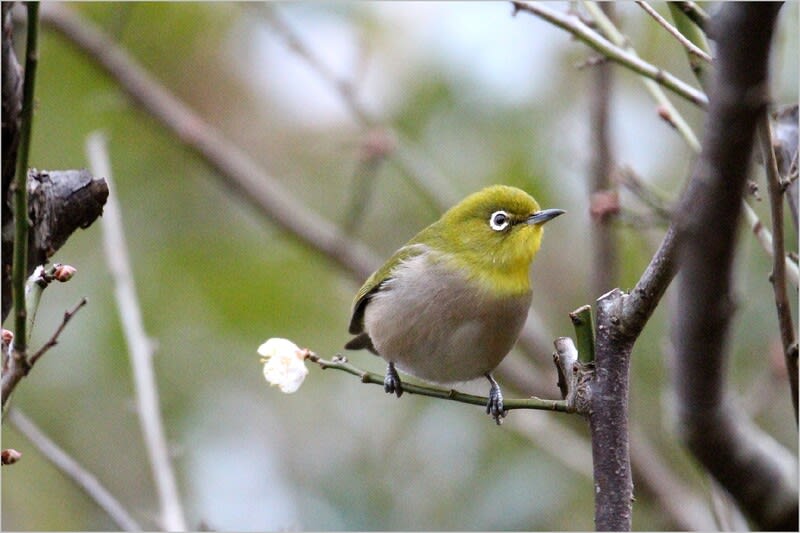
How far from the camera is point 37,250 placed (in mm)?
2439

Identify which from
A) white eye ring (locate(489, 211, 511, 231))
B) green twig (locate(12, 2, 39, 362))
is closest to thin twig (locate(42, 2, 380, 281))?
white eye ring (locate(489, 211, 511, 231))

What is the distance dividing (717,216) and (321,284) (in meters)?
5.55

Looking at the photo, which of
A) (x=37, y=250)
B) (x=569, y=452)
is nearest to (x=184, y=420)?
(x=569, y=452)

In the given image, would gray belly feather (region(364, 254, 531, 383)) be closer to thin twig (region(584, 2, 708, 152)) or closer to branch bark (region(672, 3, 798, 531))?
thin twig (region(584, 2, 708, 152))

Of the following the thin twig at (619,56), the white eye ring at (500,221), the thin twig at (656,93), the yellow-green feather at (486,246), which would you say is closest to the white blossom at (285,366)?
the thin twig at (619,56)

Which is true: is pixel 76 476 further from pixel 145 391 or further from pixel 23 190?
pixel 23 190

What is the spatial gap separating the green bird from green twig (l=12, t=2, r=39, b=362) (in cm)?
236

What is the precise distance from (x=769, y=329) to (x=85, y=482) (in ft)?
15.8

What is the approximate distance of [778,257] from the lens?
2.03m

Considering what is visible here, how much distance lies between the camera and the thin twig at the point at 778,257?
2.03 metres

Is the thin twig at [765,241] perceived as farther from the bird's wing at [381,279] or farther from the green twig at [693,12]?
the bird's wing at [381,279]

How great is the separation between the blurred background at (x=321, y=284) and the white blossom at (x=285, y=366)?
2.67 meters

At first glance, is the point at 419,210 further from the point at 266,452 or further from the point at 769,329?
the point at 769,329

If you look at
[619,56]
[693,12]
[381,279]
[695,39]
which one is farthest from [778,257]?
[381,279]
